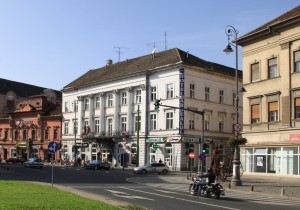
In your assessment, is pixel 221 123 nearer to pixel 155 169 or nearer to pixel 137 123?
pixel 137 123

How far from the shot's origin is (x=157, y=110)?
6012 cm

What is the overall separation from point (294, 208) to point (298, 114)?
57.8 feet

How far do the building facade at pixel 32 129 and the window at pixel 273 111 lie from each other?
4998cm

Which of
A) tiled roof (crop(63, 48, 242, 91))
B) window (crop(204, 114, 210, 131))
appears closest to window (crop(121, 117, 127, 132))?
tiled roof (crop(63, 48, 242, 91))

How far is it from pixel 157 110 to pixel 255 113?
22.6m

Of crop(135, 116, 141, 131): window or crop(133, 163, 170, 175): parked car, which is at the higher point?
crop(135, 116, 141, 131): window

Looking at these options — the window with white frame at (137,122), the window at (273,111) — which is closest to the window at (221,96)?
the window with white frame at (137,122)

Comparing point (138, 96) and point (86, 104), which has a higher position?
point (138, 96)

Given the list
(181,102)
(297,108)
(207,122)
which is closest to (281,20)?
(297,108)

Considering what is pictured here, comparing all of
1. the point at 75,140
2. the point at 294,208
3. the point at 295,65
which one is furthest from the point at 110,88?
the point at 294,208

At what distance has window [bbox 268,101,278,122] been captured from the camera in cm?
3687

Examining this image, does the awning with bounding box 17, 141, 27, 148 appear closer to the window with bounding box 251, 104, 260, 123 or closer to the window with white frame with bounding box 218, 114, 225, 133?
the window with white frame with bounding box 218, 114, 225, 133

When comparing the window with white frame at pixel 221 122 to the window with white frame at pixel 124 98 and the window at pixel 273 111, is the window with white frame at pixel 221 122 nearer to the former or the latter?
the window with white frame at pixel 124 98

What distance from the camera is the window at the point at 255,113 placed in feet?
127
